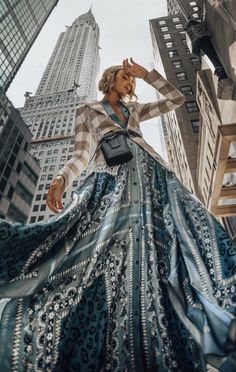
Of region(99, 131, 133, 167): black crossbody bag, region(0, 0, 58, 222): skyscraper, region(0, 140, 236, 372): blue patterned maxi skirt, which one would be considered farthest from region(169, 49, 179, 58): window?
region(0, 140, 236, 372): blue patterned maxi skirt

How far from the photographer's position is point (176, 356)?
1203 millimetres

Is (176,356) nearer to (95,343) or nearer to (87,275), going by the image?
(95,343)

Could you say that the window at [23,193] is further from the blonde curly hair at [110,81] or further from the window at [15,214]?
the blonde curly hair at [110,81]

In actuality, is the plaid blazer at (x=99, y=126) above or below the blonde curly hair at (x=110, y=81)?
below

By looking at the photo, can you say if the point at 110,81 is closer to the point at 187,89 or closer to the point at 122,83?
the point at 122,83

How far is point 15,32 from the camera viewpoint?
1982 inches

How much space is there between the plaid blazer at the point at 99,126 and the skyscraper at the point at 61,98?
5782cm

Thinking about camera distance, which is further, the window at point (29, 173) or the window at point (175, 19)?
the window at point (175, 19)

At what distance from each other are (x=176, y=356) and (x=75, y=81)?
392 ft

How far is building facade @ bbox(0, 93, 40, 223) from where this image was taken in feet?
119

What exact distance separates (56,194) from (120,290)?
107 centimetres

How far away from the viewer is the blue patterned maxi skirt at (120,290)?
1127mm

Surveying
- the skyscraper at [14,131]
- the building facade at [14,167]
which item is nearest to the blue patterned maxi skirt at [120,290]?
the skyscraper at [14,131]

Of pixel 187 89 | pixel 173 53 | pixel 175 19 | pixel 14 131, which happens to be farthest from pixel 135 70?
pixel 175 19
